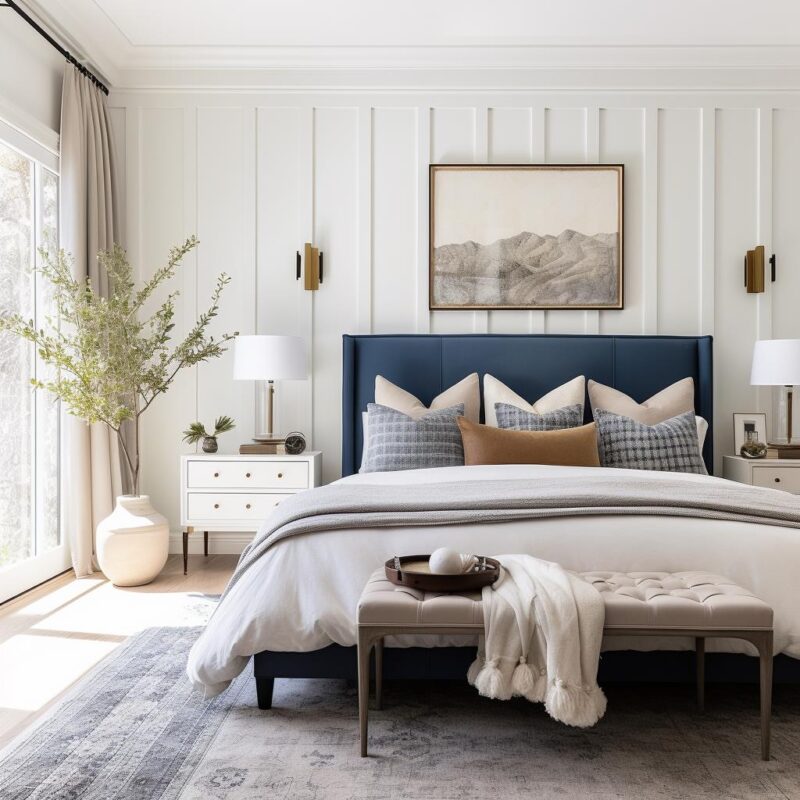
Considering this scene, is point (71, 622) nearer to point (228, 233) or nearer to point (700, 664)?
point (228, 233)

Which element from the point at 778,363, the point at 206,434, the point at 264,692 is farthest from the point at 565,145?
the point at 264,692

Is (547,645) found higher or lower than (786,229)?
lower

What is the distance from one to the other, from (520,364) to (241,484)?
5.54 feet

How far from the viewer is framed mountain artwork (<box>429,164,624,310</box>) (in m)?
4.59

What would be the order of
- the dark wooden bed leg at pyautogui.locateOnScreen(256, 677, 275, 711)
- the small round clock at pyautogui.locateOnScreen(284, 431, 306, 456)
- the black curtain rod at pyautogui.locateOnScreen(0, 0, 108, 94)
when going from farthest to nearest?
the small round clock at pyautogui.locateOnScreen(284, 431, 306, 456), the black curtain rod at pyautogui.locateOnScreen(0, 0, 108, 94), the dark wooden bed leg at pyautogui.locateOnScreen(256, 677, 275, 711)

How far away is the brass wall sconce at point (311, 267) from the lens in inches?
180

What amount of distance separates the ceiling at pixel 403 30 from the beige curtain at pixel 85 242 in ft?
1.20

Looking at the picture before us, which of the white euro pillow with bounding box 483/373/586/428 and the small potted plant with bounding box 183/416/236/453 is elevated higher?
the white euro pillow with bounding box 483/373/586/428

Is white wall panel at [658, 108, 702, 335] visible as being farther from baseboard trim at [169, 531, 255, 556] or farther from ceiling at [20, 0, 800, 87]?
baseboard trim at [169, 531, 255, 556]

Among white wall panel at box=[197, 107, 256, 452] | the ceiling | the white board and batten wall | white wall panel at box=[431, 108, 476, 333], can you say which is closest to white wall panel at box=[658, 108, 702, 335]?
the white board and batten wall

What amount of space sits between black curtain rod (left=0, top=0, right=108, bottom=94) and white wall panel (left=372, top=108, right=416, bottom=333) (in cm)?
161

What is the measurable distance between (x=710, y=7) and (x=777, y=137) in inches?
38.5

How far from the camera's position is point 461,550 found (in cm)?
235

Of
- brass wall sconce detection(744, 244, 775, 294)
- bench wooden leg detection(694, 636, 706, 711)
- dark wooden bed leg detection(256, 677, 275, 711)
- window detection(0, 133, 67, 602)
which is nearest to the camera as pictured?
bench wooden leg detection(694, 636, 706, 711)
